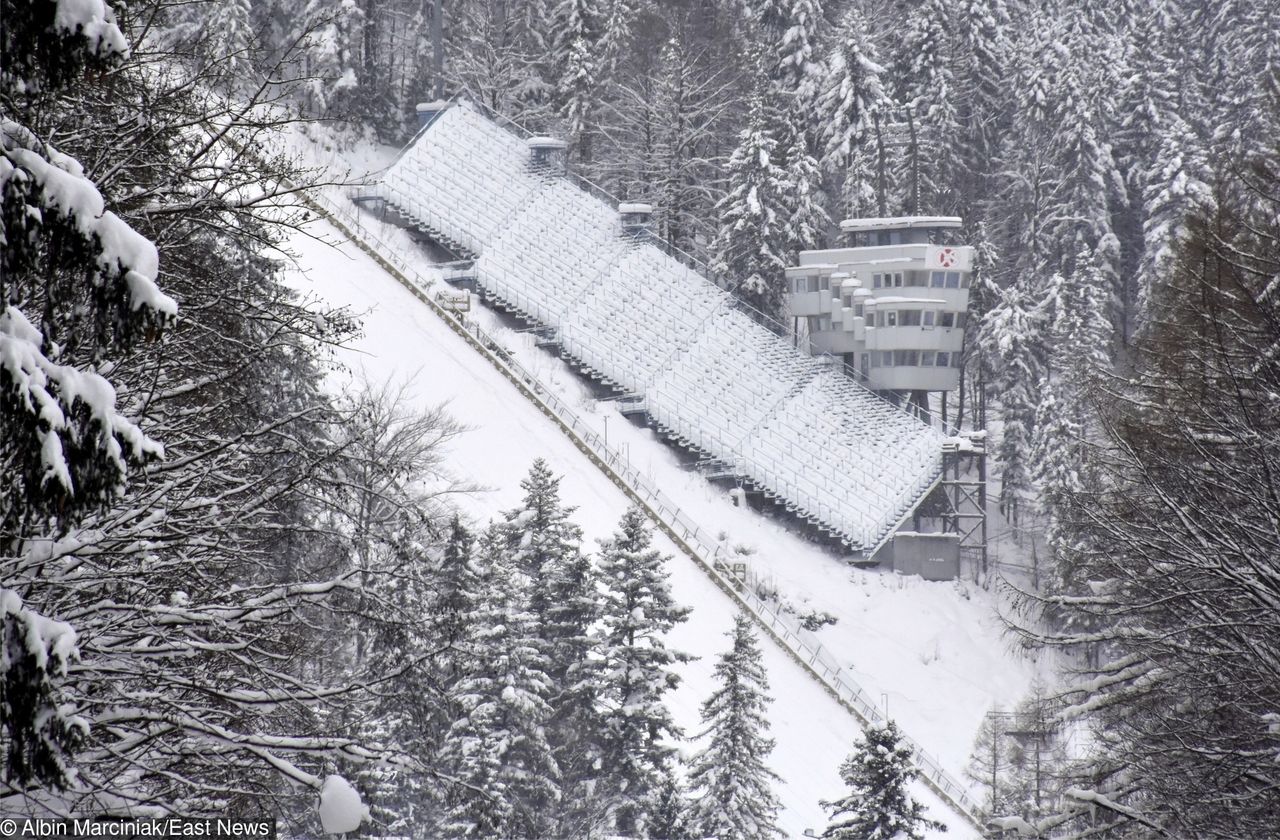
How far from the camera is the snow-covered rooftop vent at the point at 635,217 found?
60625 millimetres

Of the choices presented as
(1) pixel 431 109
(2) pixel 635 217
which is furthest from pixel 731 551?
(1) pixel 431 109

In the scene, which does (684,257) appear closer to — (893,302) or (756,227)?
(756,227)

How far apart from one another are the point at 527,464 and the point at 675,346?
12767mm

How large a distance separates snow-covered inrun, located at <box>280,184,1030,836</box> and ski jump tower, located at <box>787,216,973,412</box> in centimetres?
940

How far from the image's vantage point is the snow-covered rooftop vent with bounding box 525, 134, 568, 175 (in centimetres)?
6431

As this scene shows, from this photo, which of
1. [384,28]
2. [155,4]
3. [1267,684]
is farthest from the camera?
[384,28]

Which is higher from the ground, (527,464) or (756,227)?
(756,227)

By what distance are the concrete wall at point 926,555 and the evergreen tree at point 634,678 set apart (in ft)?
79.2

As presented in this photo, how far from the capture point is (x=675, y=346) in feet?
184

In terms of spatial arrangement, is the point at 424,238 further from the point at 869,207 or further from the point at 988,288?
the point at 988,288

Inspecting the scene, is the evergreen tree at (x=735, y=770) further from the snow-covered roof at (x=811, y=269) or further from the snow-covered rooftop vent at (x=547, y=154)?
the snow-covered rooftop vent at (x=547, y=154)

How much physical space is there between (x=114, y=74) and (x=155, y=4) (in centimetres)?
62

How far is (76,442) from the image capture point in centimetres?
647

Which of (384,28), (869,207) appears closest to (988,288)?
(869,207)
